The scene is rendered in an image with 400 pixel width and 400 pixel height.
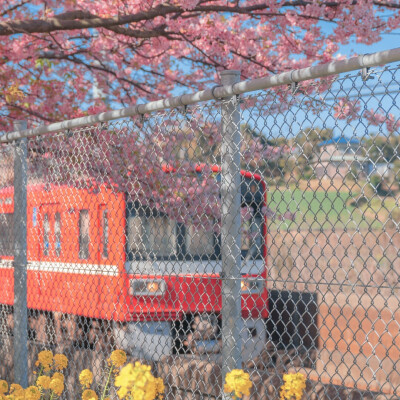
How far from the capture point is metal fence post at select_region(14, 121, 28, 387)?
4602 millimetres

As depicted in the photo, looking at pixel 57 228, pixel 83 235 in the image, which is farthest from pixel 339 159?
pixel 83 235

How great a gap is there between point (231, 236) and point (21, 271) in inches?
79.9

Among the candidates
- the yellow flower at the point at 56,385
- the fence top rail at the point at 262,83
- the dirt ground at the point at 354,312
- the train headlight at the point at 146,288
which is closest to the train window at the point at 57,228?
the train headlight at the point at 146,288

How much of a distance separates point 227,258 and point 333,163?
0.62 meters

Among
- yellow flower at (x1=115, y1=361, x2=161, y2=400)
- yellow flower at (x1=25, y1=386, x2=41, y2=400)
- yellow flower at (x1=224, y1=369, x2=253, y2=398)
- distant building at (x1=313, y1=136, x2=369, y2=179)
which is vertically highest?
distant building at (x1=313, y1=136, x2=369, y2=179)

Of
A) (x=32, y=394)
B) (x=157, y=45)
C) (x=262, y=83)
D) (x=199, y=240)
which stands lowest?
(x=32, y=394)

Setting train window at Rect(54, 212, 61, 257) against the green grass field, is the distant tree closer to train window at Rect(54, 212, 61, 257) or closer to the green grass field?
the green grass field

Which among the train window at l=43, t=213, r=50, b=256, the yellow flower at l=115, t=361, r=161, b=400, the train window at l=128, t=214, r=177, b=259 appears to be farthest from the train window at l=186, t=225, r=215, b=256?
the yellow flower at l=115, t=361, r=161, b=400

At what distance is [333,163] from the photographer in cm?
278

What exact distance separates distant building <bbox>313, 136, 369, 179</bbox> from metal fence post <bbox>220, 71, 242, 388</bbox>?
36 centimetres

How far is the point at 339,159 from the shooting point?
2.71 meters

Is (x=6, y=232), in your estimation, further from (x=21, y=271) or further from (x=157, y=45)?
(x=157, y=45)

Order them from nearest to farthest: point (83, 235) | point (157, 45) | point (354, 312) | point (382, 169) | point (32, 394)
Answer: point (382, 169) → point (354, 312) → point (32, 394) → point (83, 235) → point (157, 45)

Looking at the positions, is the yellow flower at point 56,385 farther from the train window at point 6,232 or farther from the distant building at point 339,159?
the train window at point 6,232
